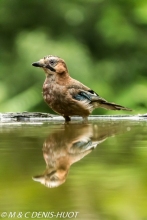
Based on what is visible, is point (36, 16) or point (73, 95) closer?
point (73, 95)

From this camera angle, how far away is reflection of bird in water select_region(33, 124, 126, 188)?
123 cm

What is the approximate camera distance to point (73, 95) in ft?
9.78

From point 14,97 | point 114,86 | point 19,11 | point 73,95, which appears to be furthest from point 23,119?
point 19,11

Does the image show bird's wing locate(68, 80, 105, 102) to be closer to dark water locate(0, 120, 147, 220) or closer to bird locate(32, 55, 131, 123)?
bird locate(32, 55, 131, 123)

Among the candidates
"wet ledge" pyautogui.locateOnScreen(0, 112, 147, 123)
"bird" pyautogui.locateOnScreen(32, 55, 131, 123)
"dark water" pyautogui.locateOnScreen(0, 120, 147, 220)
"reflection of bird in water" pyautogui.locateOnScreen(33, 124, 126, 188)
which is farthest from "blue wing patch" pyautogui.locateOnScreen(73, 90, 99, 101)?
"dark water" pyautogui.locateOnScreen(0, 120, 147, 220)

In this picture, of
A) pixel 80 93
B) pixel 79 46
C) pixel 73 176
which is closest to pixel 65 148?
pixel 73 176

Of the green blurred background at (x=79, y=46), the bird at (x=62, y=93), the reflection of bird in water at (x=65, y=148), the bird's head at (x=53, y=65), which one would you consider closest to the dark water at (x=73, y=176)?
the reflection of bird in water at (x=65, y=148)

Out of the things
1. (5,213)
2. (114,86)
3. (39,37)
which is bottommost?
(5,213)

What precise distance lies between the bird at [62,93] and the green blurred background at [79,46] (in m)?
1.33

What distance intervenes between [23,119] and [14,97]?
1.64 m

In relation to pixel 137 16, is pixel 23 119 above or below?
below

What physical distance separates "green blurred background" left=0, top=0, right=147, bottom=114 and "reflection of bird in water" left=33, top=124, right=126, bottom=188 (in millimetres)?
2240

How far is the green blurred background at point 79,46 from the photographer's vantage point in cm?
455

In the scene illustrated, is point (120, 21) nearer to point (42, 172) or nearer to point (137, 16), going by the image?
point (137, 16)
